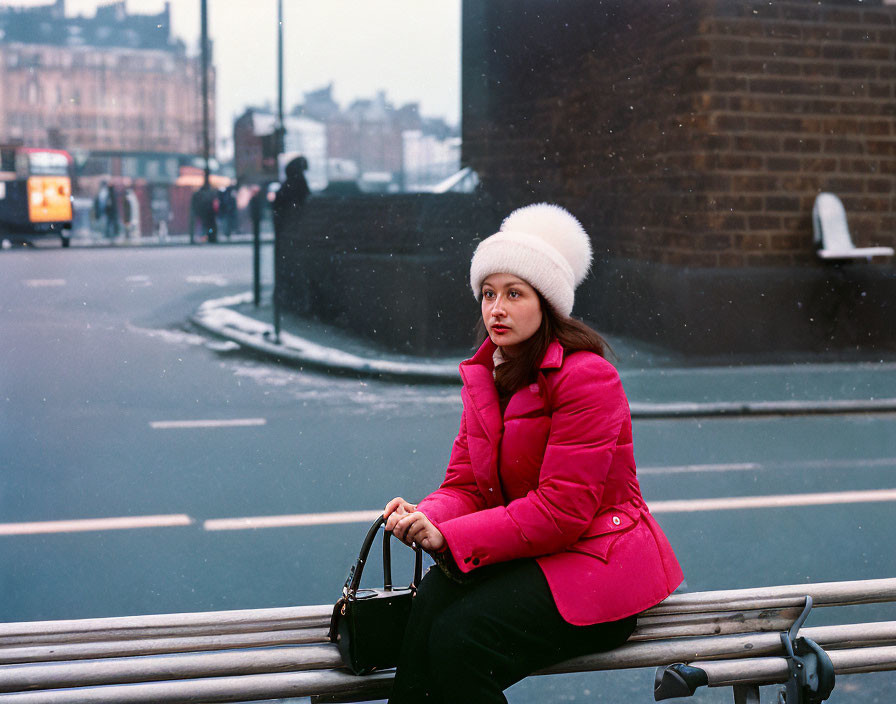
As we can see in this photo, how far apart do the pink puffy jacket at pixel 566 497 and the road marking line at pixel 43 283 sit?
7.99 meters

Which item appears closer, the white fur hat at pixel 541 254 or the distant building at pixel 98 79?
the white fur hat at pixel 541 254

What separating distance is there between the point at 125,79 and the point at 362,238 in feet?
12.1

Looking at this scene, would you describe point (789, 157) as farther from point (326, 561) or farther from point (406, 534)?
point (406, 534)

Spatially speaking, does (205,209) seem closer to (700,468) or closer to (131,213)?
(131,213)

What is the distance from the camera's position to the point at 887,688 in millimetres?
3355

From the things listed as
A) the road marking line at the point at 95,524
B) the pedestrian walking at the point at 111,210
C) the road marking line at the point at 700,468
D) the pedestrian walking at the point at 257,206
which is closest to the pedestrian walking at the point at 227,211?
the pedestrian walking at the point at 257,206

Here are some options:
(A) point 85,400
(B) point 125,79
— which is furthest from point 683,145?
(A) point 85,400

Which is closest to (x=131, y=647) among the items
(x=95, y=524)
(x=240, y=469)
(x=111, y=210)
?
(x=95, y=524)

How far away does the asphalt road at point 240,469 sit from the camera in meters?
4.31

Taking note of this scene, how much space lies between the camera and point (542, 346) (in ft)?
7.38

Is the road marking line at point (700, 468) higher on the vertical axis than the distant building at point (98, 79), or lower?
lower

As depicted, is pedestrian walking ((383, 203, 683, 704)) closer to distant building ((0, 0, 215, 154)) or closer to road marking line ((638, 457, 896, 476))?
road marking line ((638, 457, 896, 476))

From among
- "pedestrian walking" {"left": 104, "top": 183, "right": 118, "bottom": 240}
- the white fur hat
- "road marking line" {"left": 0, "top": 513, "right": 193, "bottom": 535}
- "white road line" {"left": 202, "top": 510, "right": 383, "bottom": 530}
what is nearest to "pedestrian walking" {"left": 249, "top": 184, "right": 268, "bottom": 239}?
"pedestrian walking" {"left": 104, "top": 183, "right": 118, "bottom": 240}

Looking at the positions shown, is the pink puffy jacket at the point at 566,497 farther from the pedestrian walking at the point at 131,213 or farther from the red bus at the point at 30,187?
the pedestrian walking at the point at 131,213
